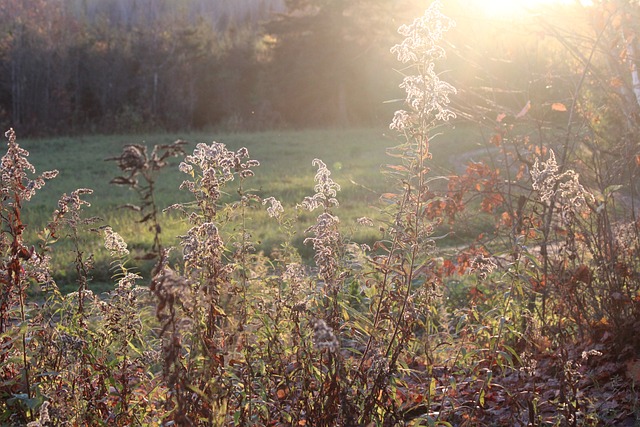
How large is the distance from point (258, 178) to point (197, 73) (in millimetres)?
23641

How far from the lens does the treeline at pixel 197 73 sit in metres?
37.2

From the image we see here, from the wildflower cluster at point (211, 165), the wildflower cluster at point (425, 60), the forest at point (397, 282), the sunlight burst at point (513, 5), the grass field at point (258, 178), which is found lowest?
the grass field at point (258, 178)

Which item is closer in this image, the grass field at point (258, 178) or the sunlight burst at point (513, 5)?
the sunlight burst at point (513, 5)

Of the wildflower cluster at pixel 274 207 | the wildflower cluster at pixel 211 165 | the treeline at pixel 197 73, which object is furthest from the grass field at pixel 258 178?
the treeline at pixel 197 73

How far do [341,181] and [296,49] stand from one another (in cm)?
2501

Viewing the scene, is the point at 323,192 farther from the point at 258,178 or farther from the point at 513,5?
the point at 258,178

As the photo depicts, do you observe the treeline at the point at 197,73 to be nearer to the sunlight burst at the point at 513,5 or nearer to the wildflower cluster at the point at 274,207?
the sunlight burst at the point at 513,5

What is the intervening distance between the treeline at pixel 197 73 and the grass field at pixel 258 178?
4.12 meters

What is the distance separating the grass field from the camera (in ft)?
33.9

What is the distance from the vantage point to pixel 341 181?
1775cm

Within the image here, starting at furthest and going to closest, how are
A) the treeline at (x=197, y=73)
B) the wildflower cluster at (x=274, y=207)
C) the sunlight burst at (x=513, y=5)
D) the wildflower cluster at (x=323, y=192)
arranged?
the treeline at (x=197, y=73), the sunlight burst at (x=513, y=5), the wildflower cluster at (x=274, y=207), the wildflower cluster at (x=323, y=192)

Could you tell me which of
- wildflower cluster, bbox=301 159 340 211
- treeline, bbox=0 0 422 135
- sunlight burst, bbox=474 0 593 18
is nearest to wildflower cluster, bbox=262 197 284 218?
wildflower cluster, bbox=301 159 340 211

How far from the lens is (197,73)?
4059 cm

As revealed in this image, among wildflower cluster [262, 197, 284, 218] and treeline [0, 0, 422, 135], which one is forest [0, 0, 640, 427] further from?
treeline [0, 0, 422, 135]
